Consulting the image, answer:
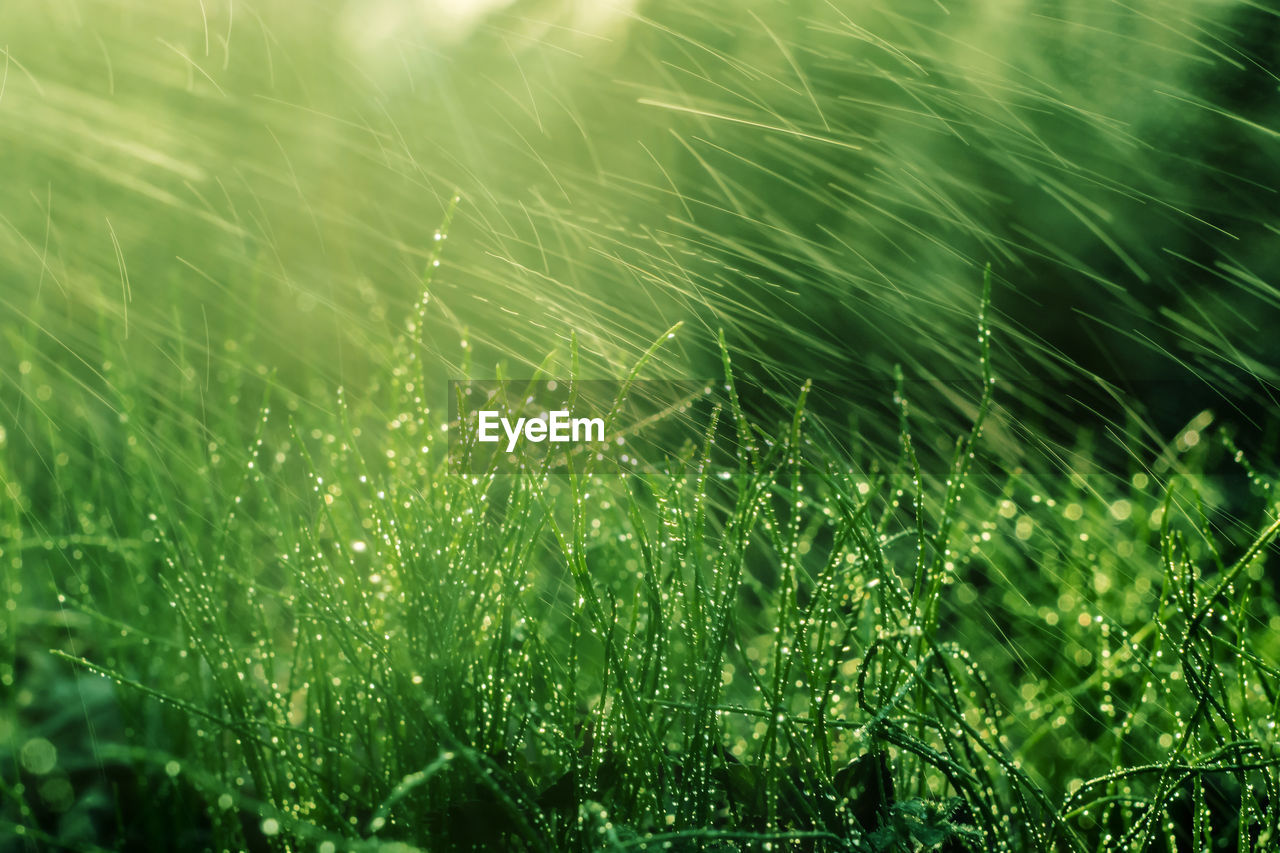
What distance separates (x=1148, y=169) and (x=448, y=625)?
2225 mm

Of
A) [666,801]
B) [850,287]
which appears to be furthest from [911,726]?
[850,287]

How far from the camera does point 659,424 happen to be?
74.2 inches

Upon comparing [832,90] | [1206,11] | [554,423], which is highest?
[1206,11]

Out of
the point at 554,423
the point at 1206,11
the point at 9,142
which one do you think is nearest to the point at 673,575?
the point at 554,423

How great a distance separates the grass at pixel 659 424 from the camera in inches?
32.4

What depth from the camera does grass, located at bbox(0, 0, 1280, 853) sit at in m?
0.82

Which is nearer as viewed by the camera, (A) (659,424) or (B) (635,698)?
(B) (635,698)

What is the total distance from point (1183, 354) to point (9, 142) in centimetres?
343

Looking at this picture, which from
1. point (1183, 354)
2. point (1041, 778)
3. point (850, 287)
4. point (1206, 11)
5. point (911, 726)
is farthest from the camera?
point (850, 287)

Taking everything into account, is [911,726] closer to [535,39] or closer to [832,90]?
[832,90]

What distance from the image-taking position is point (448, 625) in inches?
31.5

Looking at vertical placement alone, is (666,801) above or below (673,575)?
below

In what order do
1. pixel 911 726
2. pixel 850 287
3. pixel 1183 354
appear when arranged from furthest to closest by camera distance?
pixel 850 287 < pixel 1183 354 < pixel 911 726

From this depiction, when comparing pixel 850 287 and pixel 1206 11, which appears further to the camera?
pixel 850 287
